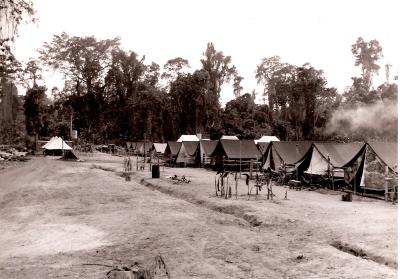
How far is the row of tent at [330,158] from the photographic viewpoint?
20.6 metres

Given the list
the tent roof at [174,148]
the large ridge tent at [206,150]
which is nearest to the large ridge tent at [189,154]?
the large ridge tent at [206,150]

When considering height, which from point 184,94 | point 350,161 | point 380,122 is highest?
point 184,94

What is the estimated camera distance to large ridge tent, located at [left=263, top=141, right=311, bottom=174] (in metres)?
27.1

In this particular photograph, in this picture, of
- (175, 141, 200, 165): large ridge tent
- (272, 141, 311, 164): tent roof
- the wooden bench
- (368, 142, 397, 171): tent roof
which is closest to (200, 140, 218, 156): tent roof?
(175, 141, 200, 165): large ridge tent

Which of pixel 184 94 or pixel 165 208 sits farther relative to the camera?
pixel 184 94

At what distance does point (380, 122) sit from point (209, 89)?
2611 cm

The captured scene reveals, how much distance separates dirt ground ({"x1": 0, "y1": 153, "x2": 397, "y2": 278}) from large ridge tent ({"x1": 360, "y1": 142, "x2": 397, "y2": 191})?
1.87 meters

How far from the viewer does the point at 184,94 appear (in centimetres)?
6569

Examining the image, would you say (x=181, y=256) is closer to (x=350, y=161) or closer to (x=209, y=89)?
(x=350, y=161)

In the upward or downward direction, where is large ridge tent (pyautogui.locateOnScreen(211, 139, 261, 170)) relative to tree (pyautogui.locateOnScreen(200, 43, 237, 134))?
downward

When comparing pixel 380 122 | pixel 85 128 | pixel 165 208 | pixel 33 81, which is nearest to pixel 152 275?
pixel 165 208

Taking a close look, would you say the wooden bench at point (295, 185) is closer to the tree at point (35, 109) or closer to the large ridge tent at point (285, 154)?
the large ridge tent at point (285, 154)

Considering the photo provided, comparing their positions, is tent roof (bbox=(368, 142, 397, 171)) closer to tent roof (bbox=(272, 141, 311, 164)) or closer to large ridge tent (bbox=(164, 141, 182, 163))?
tent roof (bbox=(272, 141, 311, 164))

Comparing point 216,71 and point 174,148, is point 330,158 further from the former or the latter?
point 216,71
